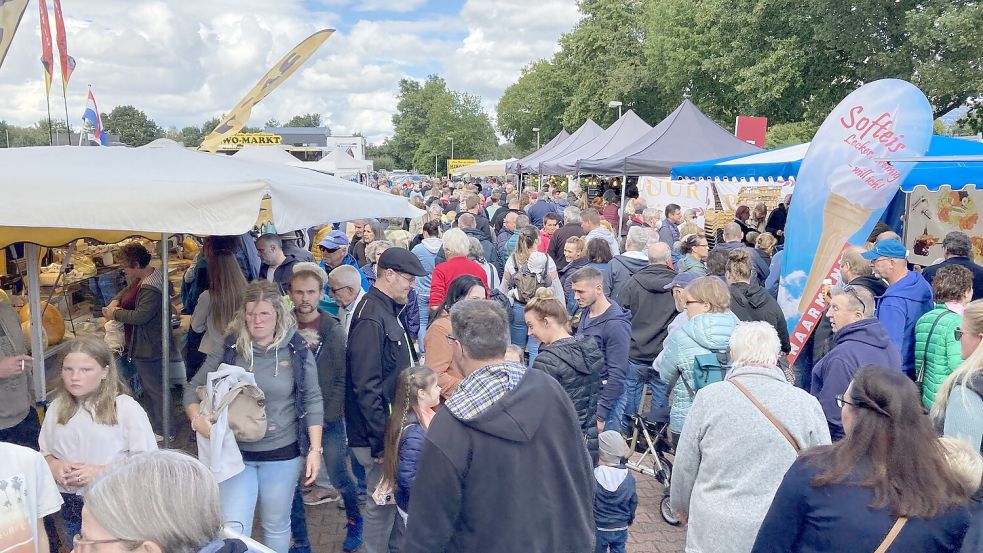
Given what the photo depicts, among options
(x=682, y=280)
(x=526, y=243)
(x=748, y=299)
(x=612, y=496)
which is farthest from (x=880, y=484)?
(x=526, y=243)

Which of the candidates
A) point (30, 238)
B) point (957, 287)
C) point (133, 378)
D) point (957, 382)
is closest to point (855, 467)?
point (957, 382)

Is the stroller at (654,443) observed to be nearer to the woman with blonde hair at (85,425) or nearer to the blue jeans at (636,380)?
the blue jeans at (636,380)

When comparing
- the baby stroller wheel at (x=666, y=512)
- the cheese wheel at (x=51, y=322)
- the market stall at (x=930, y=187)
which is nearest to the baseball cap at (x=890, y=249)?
the baby stroller wheel at (x=666, y=512)

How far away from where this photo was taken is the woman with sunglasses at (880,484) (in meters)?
1.93

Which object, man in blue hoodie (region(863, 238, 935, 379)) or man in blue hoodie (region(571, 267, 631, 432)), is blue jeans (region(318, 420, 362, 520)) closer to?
man in blue hoodie (region(571, 267, 631, 432))

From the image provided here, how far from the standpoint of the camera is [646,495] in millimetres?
5016

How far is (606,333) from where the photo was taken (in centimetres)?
427

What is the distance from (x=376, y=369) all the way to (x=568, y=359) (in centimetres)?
97

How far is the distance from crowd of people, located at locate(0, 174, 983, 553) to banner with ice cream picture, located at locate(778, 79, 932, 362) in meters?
0.45

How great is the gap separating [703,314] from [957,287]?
164 cm

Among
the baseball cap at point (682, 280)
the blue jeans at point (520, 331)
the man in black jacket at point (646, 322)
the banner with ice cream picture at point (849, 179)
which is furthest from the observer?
the blue jeans at point (520, 331)

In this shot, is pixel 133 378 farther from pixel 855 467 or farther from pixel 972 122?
pixel 972 122

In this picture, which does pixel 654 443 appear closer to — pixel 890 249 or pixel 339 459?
pixel 890 249

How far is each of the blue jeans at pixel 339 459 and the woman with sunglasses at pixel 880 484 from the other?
2605mm
